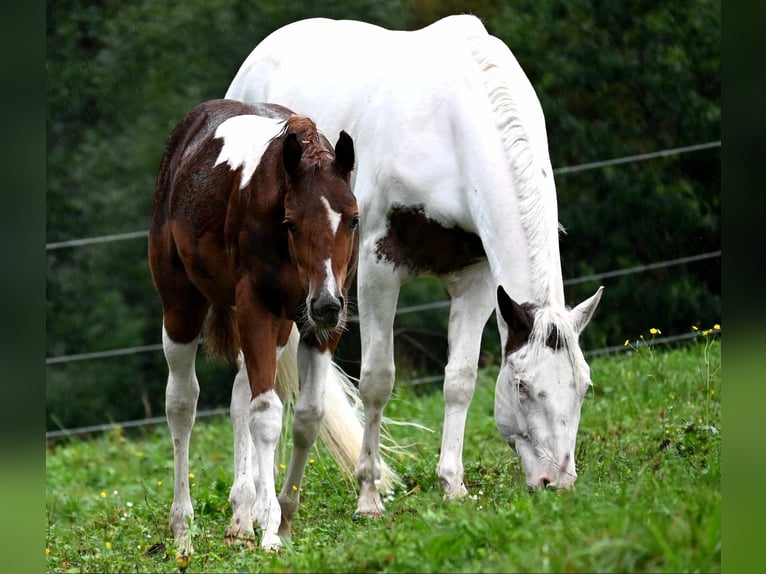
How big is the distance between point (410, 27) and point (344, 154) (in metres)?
9.51

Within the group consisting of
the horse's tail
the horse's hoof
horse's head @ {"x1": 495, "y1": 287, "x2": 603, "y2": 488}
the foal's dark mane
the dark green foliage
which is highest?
the foal's dark mane

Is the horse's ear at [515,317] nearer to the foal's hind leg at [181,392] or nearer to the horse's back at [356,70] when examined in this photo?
the horse's back at [356,70]

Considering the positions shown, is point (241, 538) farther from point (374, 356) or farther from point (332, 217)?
point (332, 217)

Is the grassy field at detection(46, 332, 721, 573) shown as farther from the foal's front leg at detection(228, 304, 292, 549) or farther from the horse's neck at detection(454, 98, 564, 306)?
the horse's neck at detection(454, 98, 564, 306)

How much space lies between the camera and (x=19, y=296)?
273 centimetres

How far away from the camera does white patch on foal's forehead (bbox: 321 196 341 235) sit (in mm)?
4895

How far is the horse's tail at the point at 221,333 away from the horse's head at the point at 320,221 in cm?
116

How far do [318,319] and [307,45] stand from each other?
133 inches

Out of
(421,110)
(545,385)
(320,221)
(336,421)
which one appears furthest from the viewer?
(336,421)

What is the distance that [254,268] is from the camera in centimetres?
521

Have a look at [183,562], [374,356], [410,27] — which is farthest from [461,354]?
[410,27]

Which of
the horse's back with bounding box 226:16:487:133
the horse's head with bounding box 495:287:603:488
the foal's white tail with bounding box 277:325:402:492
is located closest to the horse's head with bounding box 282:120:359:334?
the horse's head with bounding box 495:287:603:488

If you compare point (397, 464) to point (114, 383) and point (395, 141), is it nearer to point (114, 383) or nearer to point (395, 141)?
point (395, 141)

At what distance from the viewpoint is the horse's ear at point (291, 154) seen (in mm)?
5012
